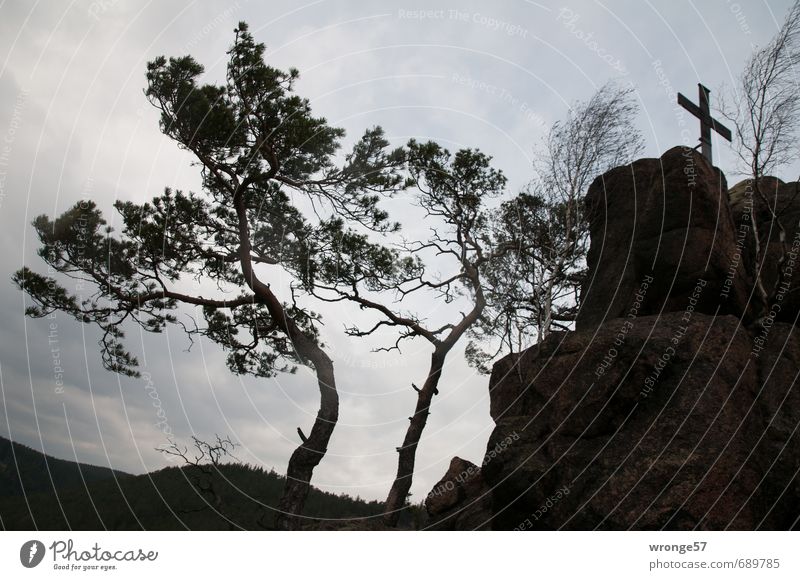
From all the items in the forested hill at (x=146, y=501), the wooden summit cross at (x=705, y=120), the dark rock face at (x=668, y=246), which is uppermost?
the wooden summit cross at (x=705, y=120)

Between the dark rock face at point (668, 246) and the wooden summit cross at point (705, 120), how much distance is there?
1.35 metres

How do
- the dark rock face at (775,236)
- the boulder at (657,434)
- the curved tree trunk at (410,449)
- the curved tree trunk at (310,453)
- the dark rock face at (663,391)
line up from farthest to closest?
the curved tree trunk at (410,449), the curved tree trunk at (310,453), the dark rock face at (775,236), the dark rock face at (663,391), the boulder at (657,434)

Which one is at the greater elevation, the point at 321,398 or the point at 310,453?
the point at 321,398

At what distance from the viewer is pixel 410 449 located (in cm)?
1620

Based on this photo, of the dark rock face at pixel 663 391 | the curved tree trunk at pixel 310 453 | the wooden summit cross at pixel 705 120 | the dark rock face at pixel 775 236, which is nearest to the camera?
the dark rock face at pixel 663 391

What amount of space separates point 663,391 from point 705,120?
8.89m

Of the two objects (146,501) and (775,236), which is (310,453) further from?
(775,236)

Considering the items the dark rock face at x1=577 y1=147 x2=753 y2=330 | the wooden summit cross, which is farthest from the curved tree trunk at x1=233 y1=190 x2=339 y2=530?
the wooden summit cross

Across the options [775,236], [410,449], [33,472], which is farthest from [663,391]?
[33,472]

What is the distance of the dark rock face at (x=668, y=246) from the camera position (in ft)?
38.4

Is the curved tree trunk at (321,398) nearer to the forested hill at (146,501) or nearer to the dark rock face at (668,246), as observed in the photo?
the forested hill at (146,501)

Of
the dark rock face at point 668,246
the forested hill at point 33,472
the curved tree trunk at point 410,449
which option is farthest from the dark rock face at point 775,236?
the forested hill at point 33,472

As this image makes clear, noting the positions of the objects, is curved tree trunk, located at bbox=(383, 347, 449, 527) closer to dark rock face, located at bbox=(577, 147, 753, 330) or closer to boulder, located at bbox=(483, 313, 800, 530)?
boulder, located at bbox=(483, 313, 800, 530)

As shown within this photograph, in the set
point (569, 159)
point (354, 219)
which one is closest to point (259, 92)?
point (354, 219)
